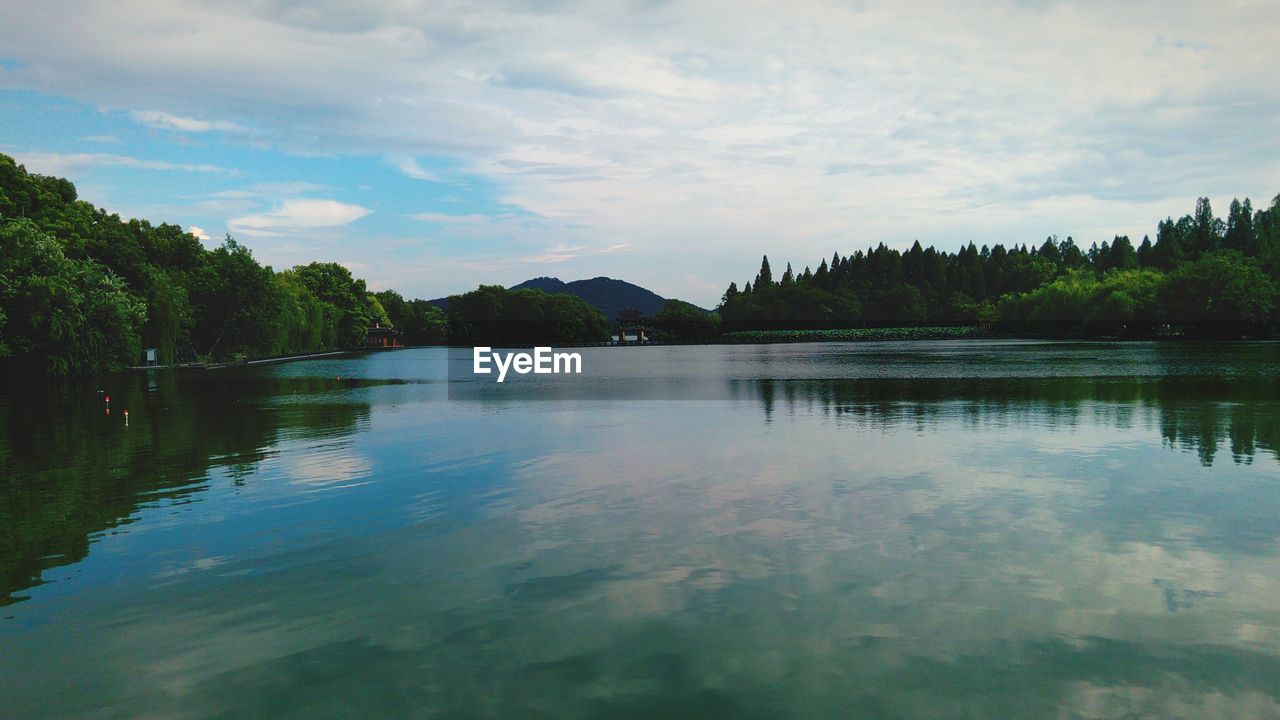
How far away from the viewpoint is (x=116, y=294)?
2584 inches

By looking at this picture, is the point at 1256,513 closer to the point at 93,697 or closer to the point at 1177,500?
the point at 1177,500

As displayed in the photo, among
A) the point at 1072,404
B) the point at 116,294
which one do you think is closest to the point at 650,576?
the point at 1072,404

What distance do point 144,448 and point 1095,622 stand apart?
2588cm

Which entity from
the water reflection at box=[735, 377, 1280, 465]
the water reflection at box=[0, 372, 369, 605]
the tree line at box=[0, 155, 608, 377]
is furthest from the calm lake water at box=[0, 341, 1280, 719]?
the tree line at box=[0, 155, 608, 377]

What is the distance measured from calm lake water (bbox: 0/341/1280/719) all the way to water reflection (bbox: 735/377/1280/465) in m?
0.74

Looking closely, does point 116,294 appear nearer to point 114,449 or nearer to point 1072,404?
point 114,449

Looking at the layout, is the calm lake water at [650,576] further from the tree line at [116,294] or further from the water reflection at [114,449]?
the tree line at [116,294]

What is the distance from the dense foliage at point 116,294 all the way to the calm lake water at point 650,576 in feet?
128

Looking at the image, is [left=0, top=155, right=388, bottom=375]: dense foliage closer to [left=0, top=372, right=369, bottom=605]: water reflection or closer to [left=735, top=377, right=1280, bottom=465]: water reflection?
[left=0, top=372, right=369, bottom=605]: water reflection

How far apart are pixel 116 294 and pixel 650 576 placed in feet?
221

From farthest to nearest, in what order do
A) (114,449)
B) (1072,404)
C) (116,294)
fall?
(116,294) → (1072,404) → (114,449)

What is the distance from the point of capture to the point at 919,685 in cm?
859

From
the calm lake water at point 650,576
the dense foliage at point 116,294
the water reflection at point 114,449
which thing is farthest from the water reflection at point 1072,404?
the dense foliage at point 116,294

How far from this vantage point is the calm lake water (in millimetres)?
8633
